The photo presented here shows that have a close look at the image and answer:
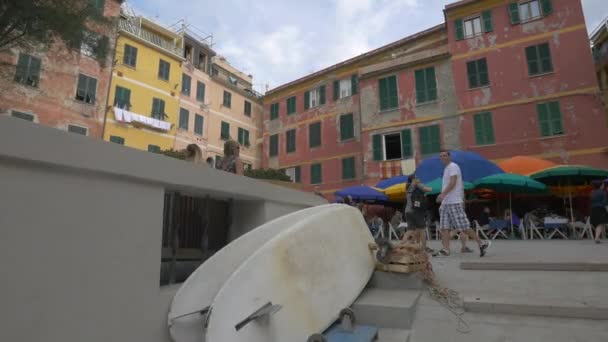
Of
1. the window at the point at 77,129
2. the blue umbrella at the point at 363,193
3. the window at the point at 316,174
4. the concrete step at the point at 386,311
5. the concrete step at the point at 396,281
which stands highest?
the window at the point at 77,129

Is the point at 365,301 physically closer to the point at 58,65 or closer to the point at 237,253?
the point at 237,253

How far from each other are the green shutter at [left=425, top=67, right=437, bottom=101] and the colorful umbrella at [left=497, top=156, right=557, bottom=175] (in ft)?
21.4

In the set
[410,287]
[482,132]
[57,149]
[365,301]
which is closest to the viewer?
[57,149]

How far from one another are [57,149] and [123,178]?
0.45m

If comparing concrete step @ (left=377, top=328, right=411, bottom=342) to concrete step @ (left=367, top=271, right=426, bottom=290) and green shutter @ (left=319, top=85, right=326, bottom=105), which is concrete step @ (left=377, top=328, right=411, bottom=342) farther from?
green shutter @ (left=319, top=85, right=326, bottom=105)

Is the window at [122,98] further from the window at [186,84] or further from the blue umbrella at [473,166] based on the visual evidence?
the blue umbrella at [473,166]

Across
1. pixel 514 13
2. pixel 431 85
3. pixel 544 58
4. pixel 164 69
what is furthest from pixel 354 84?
pixel 164 69

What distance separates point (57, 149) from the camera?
76.7 inches

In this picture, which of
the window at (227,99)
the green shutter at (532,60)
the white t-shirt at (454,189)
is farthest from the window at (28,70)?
the green shutter at (532,60)

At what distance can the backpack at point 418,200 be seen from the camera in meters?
6.22

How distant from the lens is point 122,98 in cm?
2127

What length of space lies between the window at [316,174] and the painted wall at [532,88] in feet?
32.2

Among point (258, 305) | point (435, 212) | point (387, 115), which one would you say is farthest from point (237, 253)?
point (387, 115)

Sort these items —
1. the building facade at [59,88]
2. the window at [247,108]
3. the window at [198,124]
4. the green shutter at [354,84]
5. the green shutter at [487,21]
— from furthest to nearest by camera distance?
the window at [247,108] < the window at [198,124] < the green shutter at [354,84] < the green shutter at [487,21] < the building facade at [59,88]
